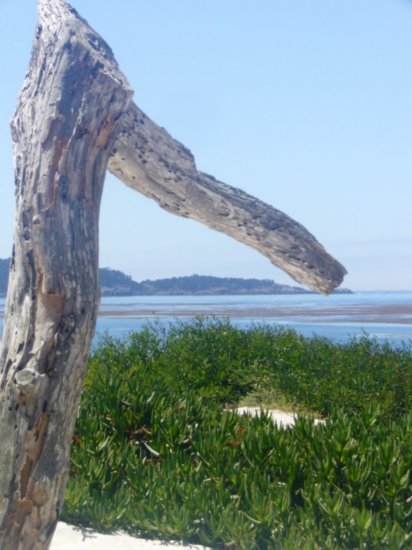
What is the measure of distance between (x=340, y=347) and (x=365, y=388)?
2.95 metres

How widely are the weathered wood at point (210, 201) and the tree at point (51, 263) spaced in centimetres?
76

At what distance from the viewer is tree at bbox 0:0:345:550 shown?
387 centimetres

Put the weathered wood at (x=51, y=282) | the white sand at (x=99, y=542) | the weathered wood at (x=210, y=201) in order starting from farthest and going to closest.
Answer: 1. the white sand at (x=99, y=542)
2. the weathered wood at (x=210, y=201)
3. the weathered wood at (x=51, y=282)

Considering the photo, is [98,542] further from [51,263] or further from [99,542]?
[51,263]

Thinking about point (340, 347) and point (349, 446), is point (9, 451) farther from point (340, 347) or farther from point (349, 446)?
point (340, 347)

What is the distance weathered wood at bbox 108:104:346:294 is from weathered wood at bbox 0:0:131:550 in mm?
801

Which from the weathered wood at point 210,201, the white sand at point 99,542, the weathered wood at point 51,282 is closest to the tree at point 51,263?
the weathered wood at point 51,282

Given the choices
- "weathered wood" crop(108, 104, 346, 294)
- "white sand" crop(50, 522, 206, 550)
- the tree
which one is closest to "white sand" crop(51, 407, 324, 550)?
"white sand" crop(50, 522, 206, 550)

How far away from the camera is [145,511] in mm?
6066

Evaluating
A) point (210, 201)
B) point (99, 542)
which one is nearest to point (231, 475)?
point (99, 542)

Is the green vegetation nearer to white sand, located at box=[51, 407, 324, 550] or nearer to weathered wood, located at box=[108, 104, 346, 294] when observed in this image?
white sand, located at box=[51, 407, 324, 550]

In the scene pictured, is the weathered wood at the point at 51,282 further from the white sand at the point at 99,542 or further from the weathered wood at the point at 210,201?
the white sand at the point at 99,542

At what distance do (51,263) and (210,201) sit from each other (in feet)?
4.72

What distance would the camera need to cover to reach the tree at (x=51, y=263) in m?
3.87
